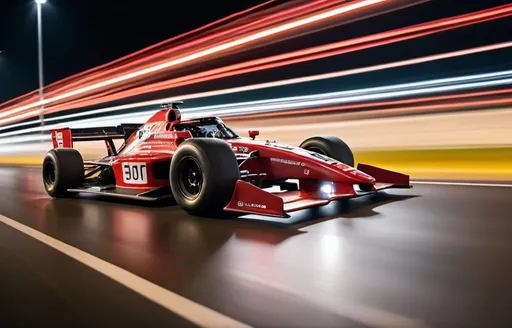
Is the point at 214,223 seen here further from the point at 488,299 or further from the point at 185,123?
the point at 488,299

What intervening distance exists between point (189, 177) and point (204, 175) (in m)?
0.60

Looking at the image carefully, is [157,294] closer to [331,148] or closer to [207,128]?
[207,128]

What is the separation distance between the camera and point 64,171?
6.93 metres

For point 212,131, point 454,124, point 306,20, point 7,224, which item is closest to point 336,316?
point 7,224

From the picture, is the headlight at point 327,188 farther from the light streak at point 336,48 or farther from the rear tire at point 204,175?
the light streak at point 336,48

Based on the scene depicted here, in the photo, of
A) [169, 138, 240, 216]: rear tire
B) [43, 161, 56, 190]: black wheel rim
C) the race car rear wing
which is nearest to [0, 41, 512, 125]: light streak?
the race car rear wing

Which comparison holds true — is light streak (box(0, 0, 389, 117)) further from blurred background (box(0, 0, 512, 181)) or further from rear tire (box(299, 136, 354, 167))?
rear tire (box(299, 136, 354, 167))

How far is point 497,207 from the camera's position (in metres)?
4.89

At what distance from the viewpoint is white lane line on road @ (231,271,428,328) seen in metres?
1.99

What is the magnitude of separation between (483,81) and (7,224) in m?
8.88

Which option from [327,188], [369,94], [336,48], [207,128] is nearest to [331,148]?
[327,188]

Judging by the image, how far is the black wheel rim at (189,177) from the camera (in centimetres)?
502

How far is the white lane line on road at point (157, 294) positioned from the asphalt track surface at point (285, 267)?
0.04 metres

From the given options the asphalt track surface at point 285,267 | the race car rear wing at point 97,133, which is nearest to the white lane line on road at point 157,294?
the asphalt track surface at point 285,267
